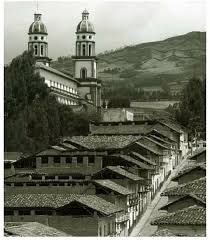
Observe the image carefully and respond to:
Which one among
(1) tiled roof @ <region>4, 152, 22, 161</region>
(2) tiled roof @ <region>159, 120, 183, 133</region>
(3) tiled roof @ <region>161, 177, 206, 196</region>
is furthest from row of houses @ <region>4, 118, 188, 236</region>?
(1) tiled roof @ <region>4, 152, 22, 161</region>

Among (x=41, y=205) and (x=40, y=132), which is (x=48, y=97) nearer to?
(x=40, y=132)

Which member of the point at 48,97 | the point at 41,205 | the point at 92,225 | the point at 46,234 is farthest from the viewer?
the point at 48,97

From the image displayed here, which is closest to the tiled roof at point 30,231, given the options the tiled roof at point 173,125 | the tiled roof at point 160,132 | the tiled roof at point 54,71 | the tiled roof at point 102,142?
the tiled roof at point 102,142

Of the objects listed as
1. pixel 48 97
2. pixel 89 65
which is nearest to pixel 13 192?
pixel 48 97

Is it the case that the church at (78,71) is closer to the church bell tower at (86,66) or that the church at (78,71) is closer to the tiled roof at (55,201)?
the church bell tower at (86,66)

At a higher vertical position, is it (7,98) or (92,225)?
(7,98)

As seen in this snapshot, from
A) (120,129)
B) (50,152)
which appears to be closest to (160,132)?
(120,129)
